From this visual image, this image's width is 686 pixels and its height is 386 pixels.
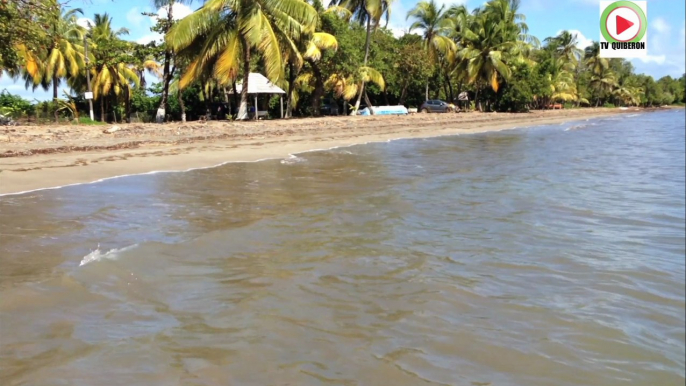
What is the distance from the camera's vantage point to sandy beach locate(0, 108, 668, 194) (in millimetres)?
9789

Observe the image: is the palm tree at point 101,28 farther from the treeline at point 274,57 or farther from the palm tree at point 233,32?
the palm tree at point 233,32

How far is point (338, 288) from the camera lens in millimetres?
4145

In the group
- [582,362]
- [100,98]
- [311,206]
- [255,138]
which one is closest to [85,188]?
[311,206]

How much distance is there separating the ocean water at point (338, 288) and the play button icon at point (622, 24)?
5164mm

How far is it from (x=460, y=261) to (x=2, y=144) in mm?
11770

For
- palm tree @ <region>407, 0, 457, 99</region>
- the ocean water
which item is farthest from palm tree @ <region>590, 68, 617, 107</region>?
the ocean water

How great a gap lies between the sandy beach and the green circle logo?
783 cm

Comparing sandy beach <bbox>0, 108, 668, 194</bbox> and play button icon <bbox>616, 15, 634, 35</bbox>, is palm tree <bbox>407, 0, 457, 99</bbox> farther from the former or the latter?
play button icon <bbox>616, 15, 634, 35</bbox>

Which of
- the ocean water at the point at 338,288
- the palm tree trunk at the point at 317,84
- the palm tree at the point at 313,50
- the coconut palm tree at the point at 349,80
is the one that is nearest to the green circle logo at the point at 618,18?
the ocean water at the point at 338,288

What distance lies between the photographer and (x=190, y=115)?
1312 inches

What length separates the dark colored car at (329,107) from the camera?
35.4 m

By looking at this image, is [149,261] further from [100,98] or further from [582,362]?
[100,98]

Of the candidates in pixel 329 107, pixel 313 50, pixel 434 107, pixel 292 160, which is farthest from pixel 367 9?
pixel 292 160

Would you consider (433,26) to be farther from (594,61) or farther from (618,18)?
(594,61)
